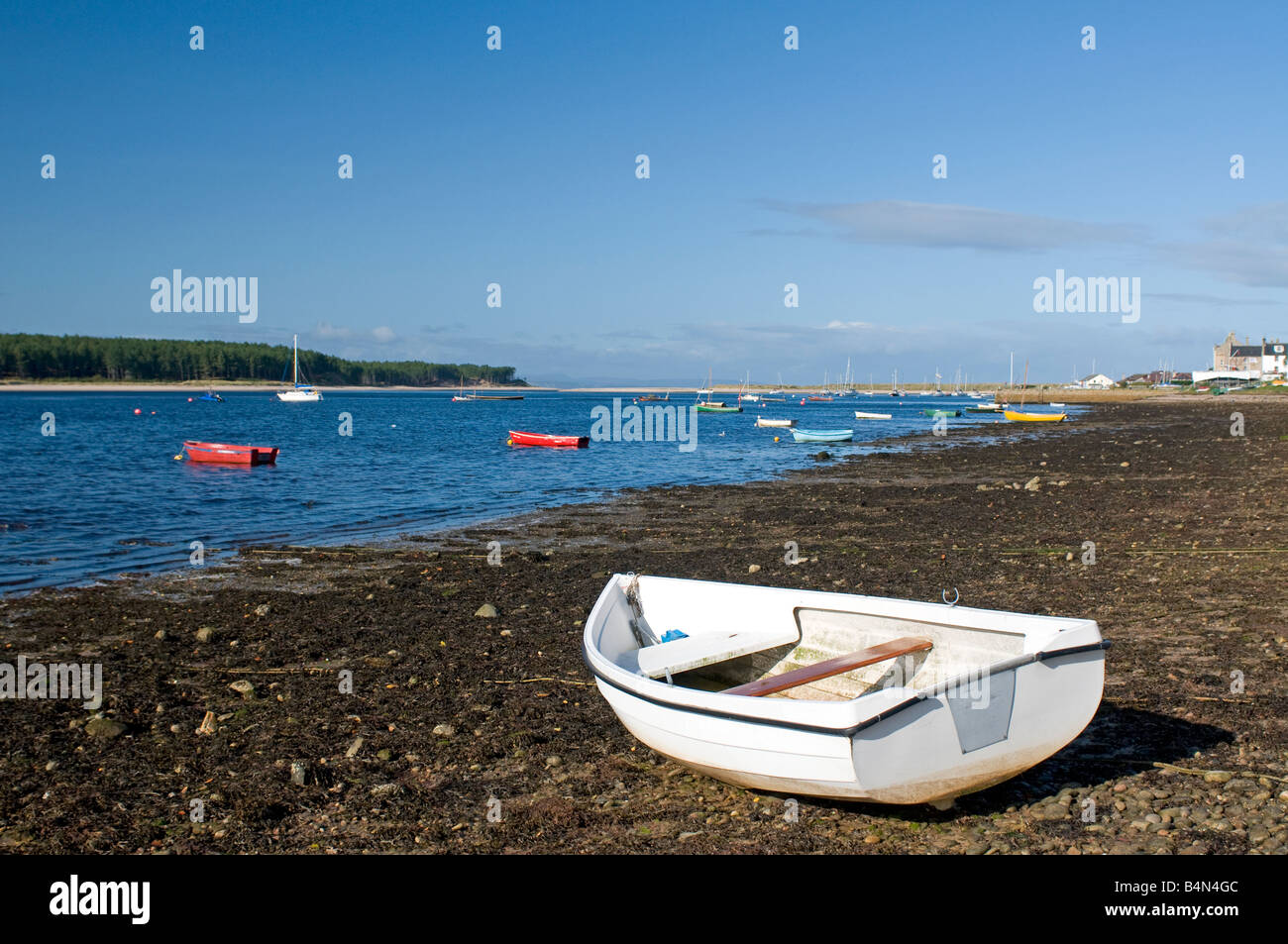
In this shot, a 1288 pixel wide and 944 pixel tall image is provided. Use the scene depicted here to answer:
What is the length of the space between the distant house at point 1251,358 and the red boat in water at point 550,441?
149156mm

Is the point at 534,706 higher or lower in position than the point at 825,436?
lower

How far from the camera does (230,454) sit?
40.2 metres

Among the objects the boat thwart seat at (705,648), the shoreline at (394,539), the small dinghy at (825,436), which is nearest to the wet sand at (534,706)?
the shoreline at (394,539)

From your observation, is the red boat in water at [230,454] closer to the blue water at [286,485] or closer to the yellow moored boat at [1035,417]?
the blue water at [286,485]

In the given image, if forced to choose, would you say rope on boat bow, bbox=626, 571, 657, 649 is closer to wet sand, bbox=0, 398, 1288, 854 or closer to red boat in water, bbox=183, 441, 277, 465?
wet sand, bbox=0, 398, 1288, 854

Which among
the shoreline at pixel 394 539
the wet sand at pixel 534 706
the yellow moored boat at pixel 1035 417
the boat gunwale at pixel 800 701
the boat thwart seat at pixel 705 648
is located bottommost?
the shoreline at pixel 394 539

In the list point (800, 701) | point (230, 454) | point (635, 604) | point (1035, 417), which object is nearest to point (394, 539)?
point (635, 604)

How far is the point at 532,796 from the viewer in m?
7.08

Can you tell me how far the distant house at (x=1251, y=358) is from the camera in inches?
6373

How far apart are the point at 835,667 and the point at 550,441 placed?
4858cm

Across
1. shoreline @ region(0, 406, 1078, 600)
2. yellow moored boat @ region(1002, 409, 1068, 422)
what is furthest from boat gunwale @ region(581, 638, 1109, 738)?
yellow moored boat @ region(1002, 409, 1068, 422)

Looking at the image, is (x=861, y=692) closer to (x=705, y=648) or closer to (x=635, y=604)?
(x=705, y=648)
